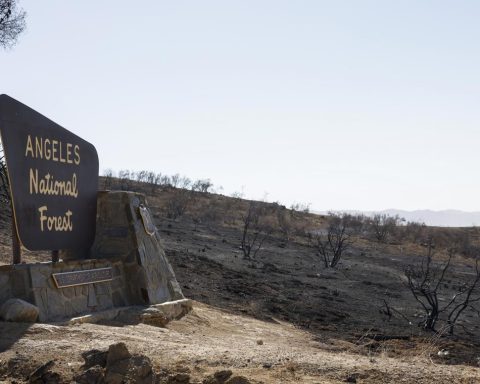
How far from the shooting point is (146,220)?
33.9 ft

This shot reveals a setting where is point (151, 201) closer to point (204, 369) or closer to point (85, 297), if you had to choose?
point (85, 297)

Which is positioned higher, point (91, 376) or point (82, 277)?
point (82, 277)

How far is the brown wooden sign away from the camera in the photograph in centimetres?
787

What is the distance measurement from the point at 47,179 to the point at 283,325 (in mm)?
5014

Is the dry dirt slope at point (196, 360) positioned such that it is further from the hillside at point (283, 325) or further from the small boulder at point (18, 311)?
the small boulder at point (18, 311)

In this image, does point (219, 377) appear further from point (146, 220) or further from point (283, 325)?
point (283, 325)

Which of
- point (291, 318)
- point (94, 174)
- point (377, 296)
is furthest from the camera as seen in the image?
point (377, 296)

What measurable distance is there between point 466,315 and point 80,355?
1095cm

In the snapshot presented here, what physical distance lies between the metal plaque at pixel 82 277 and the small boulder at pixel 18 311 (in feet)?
2.43

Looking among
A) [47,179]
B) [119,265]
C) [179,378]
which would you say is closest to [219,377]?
[179,378]

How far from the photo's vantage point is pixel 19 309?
724cm

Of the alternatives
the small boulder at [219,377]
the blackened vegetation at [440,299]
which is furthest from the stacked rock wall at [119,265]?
the blackened vegetation at [440,299]

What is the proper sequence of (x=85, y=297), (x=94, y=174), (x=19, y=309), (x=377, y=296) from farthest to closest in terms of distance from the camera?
1. (x=377, y=296)
2. (x=94, y=174)
3. (x=85, y=297)
4. (x=19, y=309)

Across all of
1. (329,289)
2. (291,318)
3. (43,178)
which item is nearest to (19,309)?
(43,178)
